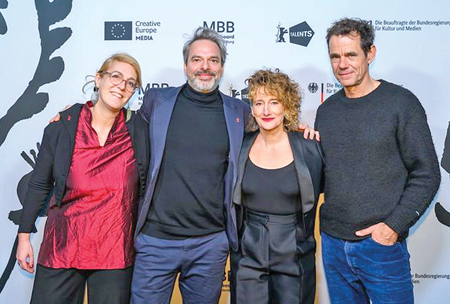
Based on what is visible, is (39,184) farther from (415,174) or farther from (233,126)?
(415,174)

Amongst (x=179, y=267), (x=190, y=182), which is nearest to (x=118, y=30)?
(x=190, y=182)

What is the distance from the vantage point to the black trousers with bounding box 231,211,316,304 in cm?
160

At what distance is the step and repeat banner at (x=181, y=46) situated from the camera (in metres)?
2.48

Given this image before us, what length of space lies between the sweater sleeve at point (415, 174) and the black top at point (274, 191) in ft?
1.28

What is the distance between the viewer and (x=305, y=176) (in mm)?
1644

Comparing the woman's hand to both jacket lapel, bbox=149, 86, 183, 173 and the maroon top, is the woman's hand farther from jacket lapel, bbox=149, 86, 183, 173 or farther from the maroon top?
jacket lapel, bbox=149, 86, 183, 173

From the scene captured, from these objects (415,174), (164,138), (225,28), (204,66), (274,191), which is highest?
(225,28)

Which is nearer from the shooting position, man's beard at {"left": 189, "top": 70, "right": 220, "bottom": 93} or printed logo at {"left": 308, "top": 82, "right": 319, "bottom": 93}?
man's beard at {"left": 189, "top": 70, "right": 220, "bottom": 93}

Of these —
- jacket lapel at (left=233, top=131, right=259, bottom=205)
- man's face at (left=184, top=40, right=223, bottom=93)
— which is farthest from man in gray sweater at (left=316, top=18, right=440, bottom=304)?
man's face at (left=184, top=40, right=223, bottom=93)

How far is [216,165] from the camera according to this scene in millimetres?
1785

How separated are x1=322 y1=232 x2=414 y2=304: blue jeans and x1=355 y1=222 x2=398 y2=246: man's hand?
1.1 inches

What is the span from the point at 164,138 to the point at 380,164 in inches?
37.9

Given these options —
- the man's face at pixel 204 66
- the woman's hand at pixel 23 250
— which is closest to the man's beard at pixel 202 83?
the man's face at pixel 204 66

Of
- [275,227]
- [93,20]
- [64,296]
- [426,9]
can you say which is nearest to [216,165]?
[275,227]
